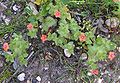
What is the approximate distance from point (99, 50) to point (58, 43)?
301 mm

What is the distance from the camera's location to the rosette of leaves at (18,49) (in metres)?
2.28

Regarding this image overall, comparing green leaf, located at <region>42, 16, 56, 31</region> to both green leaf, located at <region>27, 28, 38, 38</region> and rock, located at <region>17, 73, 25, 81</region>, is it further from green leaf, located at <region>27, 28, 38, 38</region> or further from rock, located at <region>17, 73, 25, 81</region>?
rock, located at <region>17, 73, 25, 81</region>

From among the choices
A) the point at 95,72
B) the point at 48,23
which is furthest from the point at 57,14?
the point at 95,72

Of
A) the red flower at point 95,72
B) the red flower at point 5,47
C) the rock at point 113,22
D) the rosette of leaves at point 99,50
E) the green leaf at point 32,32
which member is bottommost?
the red flower at point 95,72

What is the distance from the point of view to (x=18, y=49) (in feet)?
7.47

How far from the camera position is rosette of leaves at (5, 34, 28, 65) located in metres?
2.28

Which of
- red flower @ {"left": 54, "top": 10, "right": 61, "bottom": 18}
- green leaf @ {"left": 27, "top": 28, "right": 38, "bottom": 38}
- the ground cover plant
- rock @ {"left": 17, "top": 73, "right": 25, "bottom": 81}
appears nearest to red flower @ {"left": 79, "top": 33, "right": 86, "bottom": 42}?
the ground cover plant

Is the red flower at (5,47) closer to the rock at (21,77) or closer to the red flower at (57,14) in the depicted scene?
the rock at (21,77)

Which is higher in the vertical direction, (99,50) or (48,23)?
(48,23)

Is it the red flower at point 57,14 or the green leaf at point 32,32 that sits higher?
the red flower at point 57,14

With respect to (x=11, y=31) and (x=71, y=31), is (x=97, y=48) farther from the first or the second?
(x=11, y=31)

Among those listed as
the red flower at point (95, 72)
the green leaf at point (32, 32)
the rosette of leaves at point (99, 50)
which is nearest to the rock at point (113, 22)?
the rosette of leaves at point (99, 50)

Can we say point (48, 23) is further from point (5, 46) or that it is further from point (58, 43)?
point (5, 46)

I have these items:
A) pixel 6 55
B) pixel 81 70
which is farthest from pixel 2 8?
pixel 81 70
